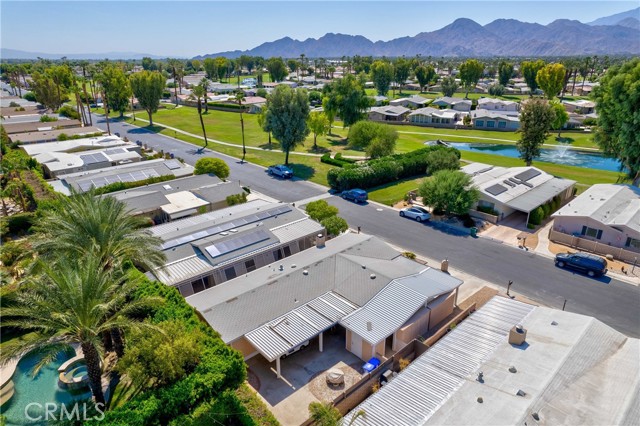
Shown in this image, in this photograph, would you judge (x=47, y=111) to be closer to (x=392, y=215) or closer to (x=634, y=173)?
(x=392, y=215)

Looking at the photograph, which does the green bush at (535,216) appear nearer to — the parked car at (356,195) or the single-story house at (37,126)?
the parked car at (356,195)

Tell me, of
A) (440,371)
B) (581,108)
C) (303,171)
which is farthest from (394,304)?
(581,108)

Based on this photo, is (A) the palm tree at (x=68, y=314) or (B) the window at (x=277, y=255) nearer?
(A) the palm tree at (x=68, y=314)

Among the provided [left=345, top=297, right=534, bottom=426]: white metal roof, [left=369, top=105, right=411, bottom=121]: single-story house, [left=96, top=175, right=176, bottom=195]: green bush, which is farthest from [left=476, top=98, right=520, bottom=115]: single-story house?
[left=345, top=297, right=534, bottom=426]: white metal roof

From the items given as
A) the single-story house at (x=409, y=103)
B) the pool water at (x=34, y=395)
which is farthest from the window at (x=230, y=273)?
the single-story house at (x=409, y=103)

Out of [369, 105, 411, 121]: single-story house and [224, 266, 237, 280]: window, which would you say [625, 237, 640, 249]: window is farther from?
[369, 105, 411, 121]: single-story house

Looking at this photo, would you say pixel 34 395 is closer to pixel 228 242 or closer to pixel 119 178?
pixel 228 242
